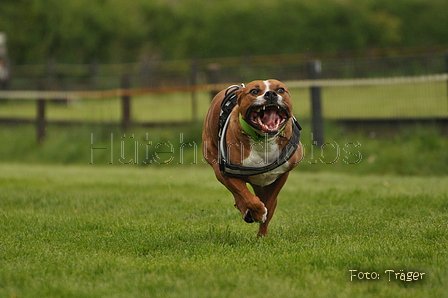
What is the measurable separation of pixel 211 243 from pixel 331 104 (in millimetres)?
9376

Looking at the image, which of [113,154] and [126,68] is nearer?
[113,154]

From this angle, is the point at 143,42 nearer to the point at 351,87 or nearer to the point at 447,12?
the point at 447,12

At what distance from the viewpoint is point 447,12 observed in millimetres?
26781

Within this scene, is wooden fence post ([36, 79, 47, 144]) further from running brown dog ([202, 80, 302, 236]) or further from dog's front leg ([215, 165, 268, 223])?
dog's front leg ([215, 165, 268, 223])

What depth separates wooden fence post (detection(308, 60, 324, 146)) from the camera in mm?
12195

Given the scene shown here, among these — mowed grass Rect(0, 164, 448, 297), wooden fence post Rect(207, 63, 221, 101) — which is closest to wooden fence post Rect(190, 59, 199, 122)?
wooden fence post Rect(207, 63, 221, 101)

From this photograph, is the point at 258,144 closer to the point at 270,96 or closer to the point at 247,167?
the point at 247,167

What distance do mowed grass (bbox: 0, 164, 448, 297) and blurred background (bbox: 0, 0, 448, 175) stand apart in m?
3.62

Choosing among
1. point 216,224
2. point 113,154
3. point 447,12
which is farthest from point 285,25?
point 216,224

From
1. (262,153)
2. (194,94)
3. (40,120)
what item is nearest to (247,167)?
(262,153)

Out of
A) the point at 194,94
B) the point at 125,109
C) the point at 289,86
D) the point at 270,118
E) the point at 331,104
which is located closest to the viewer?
the point at 270,118

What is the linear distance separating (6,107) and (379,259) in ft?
50.2

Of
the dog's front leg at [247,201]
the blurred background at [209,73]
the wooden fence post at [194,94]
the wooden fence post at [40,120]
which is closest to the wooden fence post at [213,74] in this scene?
the blurred background at [209,73]

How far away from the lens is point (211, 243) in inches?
192
